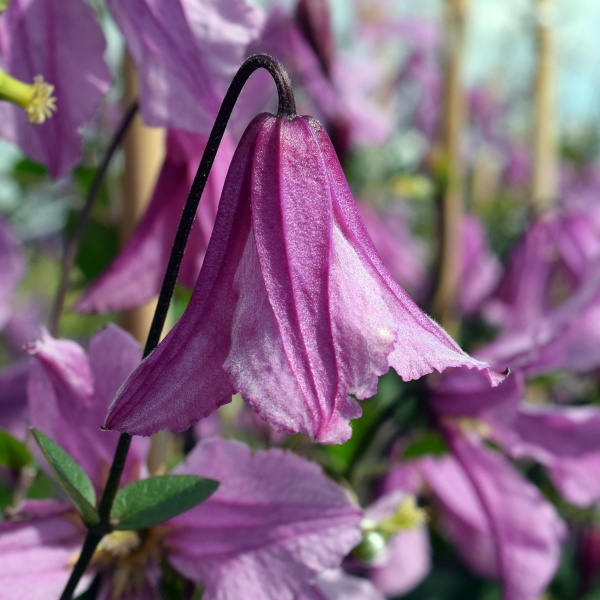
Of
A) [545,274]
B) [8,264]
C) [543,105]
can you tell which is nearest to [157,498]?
[8,264]

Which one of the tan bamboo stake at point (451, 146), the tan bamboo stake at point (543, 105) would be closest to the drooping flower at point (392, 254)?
the tan bamboo stake at point (451, 146)

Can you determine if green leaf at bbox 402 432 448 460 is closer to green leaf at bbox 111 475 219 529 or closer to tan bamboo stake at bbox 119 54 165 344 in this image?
tan bamboo stake at bbox 119 54 165 344

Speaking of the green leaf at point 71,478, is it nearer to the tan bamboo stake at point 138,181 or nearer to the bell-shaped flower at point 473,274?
the tan bamboo stake at point 138,181

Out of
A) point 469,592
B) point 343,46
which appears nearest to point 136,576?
point 469,592

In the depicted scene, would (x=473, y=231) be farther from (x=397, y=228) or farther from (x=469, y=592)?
(x=469, y=592)

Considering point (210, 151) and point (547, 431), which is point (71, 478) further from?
point (547, 431)
